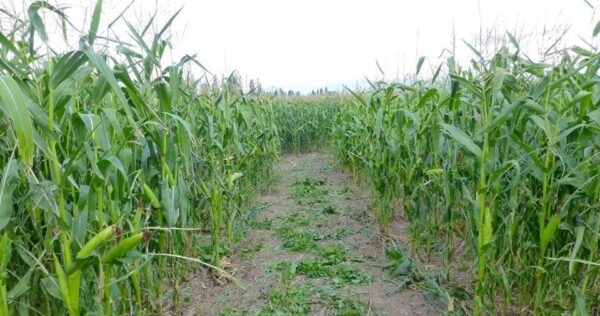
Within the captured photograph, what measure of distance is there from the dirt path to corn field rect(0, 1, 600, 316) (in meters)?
0.31

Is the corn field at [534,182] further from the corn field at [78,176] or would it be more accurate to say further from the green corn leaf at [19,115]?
the green corn leaf at [19,115]

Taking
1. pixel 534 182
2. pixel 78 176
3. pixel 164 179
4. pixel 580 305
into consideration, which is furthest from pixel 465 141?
pixel 78 176

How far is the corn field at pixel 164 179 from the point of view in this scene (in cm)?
149

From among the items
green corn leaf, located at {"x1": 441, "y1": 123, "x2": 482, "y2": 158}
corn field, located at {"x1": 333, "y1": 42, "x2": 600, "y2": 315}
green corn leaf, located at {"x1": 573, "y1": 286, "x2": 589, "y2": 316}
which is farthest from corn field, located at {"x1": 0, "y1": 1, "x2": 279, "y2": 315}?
green corn leaf, located at {"x1": 573, "y1": 286, "x2": 589, "y2": 316}

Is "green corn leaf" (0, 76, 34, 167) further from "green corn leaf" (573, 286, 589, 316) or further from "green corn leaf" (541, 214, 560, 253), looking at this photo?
"green corn leaf" (573, 286, 589, 316)

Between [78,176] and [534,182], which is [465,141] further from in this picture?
[78,176]

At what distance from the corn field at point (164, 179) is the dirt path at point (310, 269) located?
12.1 inches

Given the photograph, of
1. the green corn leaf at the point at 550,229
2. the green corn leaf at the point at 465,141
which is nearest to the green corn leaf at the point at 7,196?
the green corn leaf at the point at 465,141

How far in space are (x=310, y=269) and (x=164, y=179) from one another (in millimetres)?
1550

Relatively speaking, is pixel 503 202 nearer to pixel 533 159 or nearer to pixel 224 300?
pixel 533 159

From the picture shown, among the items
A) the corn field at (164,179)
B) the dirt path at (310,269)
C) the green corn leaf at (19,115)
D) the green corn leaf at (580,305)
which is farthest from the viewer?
the dirt path at (310,269)

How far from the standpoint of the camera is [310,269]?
11.0 feet

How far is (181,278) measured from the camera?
3.16 m

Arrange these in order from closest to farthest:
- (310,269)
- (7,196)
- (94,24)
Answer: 1. (7,196)
2. (94,24)
3. (310,269)
